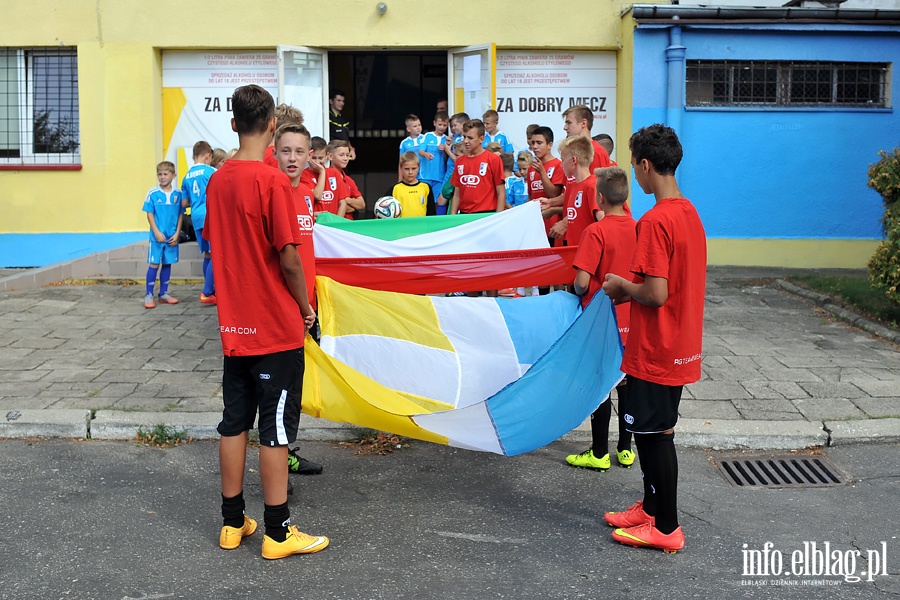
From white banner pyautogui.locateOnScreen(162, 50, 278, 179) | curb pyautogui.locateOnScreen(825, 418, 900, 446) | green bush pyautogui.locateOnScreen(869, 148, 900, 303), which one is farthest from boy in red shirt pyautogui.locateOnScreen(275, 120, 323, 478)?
white banner pyautogui.locateOnScreen(162, 50, 278, 179)

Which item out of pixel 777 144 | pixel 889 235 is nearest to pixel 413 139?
pixel 777 144

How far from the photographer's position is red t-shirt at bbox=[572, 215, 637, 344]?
5.53 m

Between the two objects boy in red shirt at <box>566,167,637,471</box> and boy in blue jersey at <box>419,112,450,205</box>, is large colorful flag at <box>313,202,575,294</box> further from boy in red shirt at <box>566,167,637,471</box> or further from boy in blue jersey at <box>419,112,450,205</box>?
boy in blue jersey at <box>419,112,450,205</box>

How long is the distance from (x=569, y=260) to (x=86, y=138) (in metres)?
9.49

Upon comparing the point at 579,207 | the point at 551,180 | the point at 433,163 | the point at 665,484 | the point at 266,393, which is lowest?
the point at 665,484

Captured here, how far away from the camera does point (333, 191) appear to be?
902cm

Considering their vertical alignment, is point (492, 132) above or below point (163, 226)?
above

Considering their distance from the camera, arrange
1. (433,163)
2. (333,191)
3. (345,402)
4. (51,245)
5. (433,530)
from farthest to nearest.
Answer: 1. (51,245)
2. (433,163)
3. (333,191)
4. (345,402)
5. (433,530)

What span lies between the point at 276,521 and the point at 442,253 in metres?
3.81

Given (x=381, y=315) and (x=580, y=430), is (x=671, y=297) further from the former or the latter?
(x=580, y=430)

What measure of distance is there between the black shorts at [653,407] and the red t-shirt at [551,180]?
4172 mm

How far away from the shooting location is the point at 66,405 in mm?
7012

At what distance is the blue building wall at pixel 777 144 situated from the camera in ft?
46.2

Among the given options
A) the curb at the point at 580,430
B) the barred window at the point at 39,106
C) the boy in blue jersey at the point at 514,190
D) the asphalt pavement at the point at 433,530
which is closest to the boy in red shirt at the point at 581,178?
the curb at the point at 580,430
